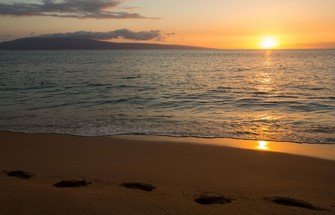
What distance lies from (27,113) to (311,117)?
1286cm

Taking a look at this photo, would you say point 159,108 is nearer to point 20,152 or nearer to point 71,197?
point 20,152

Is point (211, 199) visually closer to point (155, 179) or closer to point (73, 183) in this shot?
point (155, 179)

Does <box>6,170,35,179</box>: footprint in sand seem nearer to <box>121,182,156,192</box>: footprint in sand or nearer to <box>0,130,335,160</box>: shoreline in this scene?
<box>121,182,156,192</box>: footprint in sand

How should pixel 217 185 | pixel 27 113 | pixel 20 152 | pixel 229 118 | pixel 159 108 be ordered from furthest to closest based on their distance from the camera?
pixel 159 108, pixel 27 113, pixel 229 118, pixel 20 152, pixel 217 185

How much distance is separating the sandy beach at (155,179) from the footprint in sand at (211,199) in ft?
0.05

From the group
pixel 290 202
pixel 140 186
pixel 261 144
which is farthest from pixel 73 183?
pixel 261 144

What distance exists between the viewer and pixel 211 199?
563cm

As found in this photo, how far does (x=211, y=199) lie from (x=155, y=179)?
1.60m

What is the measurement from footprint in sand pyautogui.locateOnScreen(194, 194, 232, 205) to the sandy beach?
0.05 ft

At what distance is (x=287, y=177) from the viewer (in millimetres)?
7293

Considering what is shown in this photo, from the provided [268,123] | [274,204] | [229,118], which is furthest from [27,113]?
[274,204]

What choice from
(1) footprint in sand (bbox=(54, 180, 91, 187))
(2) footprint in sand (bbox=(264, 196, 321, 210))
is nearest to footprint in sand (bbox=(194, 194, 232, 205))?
(2) footprint in sand (bbox=(264, 196, 321, 210))

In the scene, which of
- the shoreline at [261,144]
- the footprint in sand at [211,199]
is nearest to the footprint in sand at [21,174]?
the footprint in sand at [211,199]

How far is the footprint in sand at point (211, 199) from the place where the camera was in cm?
552
